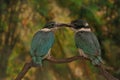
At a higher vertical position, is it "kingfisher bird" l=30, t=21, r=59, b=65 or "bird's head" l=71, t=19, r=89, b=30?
"bird's head" l=71, t=19, r=89, b=30

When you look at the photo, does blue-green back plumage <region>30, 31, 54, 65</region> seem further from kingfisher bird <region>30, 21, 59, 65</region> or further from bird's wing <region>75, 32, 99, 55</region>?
bird's wing <region>75, 32, 99, 55</region>

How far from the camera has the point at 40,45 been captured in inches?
90.6

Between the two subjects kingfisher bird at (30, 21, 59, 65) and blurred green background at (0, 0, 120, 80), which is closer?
kingfisher bird at (30, 21, 59, 65)

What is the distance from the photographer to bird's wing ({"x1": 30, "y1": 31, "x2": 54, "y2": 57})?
2287 mm

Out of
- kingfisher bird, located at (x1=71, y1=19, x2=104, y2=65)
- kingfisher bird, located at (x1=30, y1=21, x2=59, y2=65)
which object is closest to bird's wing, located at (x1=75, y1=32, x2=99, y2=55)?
kingfisher bird, located at (x1=71, y1=19, x2=104, y2=65)

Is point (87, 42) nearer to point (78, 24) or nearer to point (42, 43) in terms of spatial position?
point (78, 24)

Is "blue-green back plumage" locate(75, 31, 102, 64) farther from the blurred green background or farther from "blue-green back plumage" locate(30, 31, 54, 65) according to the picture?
the blurred green background

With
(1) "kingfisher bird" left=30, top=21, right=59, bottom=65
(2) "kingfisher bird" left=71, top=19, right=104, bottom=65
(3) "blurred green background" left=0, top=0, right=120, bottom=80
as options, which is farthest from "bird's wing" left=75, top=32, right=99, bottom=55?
(3) "blurred green background" left=0, top=0, right=120, bottom=80

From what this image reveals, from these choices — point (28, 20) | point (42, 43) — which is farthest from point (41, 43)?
point (28, 20)

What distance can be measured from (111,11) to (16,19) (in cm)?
131

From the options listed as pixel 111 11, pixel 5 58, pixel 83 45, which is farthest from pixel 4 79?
pixel 83 45

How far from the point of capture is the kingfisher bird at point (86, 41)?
2.28 metres

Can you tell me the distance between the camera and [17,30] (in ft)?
18.1

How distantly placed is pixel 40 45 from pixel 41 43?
1.6 inches
